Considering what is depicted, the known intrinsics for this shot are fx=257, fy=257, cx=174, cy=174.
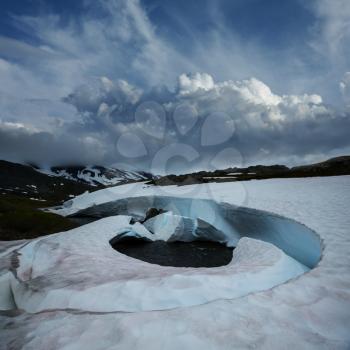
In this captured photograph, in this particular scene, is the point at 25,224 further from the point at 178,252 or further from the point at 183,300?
the point at 183,300

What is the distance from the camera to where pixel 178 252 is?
14.8 metres

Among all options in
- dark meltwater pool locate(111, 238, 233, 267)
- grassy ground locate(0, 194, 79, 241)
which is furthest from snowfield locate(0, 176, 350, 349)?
grassy ground locate(0, 194, 79, 241)

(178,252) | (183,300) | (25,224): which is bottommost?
(178,252)

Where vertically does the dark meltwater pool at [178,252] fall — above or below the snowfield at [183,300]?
below

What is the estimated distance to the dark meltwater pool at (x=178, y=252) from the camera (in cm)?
1288

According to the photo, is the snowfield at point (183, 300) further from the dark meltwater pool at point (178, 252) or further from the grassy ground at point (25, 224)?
the grassy ground at point (25, 224)

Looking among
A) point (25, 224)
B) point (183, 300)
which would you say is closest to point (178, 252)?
point (25, 224)

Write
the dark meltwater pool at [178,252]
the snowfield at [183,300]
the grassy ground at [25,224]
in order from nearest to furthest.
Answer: the snowfield at [183,300] < the dark meltwater pool at [178,252] < the grassy ground at [25,224]

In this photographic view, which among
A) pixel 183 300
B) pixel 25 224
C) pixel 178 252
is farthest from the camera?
pixel 25 224

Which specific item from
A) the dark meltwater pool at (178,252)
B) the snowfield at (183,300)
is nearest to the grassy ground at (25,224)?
the dark meltwater pool at (178,252)

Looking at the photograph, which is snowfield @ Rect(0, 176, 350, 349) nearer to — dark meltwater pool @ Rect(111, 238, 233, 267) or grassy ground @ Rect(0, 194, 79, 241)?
dark meltwater pool @ Rect(111, 238, 233, 267)

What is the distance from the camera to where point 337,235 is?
6.82 metres

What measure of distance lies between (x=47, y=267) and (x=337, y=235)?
8229mm

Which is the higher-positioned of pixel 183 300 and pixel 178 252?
pixel 183 300
